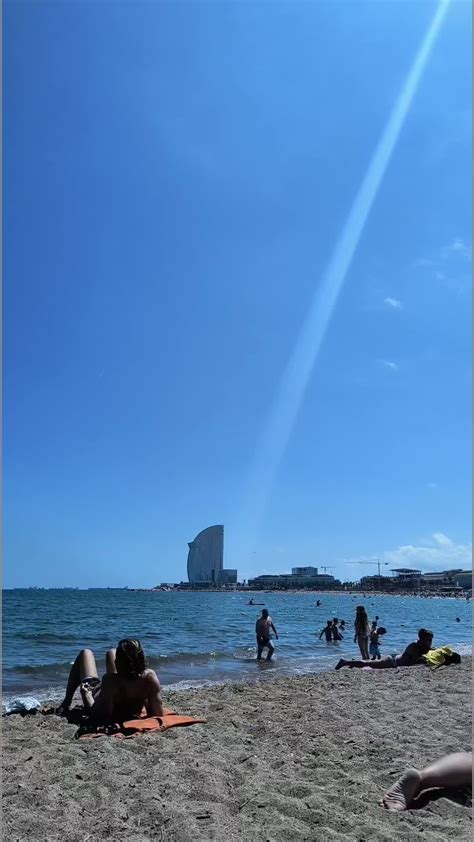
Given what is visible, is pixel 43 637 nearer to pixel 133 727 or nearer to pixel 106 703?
pixel 106 703

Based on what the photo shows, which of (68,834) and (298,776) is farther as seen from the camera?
(298,776)

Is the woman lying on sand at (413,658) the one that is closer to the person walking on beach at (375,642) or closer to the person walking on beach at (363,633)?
the person walking on beach at (363,633)

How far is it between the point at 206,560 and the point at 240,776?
16735cm

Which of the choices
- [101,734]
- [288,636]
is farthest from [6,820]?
[288,636]

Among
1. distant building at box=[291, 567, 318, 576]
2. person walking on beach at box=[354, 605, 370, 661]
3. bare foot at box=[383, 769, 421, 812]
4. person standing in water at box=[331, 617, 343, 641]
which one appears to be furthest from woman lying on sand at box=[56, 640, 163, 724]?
distant building at box=[291, 567, 318, 576]

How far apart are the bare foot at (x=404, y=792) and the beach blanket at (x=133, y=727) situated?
242cm

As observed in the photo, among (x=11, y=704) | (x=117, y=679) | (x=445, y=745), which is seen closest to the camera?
(x=445, y=745)

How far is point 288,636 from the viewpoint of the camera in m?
24.3

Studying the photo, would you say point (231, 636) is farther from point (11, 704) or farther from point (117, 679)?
point (117, 679)

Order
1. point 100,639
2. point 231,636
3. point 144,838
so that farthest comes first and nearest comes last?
point 231,636 → point 100,639 → point 144,838

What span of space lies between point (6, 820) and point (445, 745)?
12.1 ft

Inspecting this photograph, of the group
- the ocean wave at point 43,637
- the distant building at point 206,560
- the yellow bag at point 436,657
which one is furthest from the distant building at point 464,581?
the yellow bag at point 436,657

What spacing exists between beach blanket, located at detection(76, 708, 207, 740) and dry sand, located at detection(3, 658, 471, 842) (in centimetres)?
13

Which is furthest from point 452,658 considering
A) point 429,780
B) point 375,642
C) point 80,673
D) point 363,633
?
point 429,780
